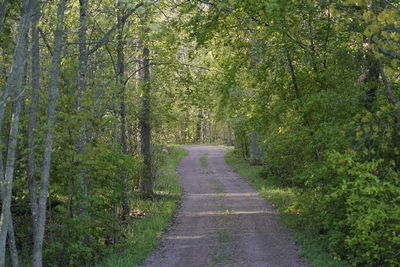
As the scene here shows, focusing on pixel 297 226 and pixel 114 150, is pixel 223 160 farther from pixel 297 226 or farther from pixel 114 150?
pixel 114 150

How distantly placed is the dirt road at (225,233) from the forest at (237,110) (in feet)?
3.53

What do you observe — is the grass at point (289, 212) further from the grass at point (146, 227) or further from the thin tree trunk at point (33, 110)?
the thin tree trunk at point (33, 110)

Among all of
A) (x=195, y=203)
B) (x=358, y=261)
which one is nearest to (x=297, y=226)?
(x=358, y=261)

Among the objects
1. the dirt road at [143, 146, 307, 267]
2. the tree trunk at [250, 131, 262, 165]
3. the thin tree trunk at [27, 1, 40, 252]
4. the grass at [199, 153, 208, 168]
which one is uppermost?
the thin tree trunk at [27, 1, 40, 252]

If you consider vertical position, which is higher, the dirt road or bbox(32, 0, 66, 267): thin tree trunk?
bbox(32, 0, 66, 267): thin tree trunk

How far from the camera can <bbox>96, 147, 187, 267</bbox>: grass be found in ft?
33.5

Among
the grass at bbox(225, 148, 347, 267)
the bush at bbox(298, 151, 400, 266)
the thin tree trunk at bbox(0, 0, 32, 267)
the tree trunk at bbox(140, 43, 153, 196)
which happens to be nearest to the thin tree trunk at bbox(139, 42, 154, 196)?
the tree trunk at bbox(140, 43, 153, 196)

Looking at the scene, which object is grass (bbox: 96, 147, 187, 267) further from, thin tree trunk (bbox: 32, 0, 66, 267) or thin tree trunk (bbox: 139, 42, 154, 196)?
thin tree trunk (bbox: 32, 0, 66, 267)

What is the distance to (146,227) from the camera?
13.4 meters

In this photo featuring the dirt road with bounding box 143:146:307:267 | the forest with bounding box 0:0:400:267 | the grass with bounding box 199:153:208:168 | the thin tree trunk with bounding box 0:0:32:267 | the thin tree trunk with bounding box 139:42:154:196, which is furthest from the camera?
the grass with bounding box 199:153:208:168

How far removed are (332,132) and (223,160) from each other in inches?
1015

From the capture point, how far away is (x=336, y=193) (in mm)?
8664

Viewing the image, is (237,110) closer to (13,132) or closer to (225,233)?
(225,233)

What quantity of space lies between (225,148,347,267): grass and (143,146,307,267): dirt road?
260 millimetres
